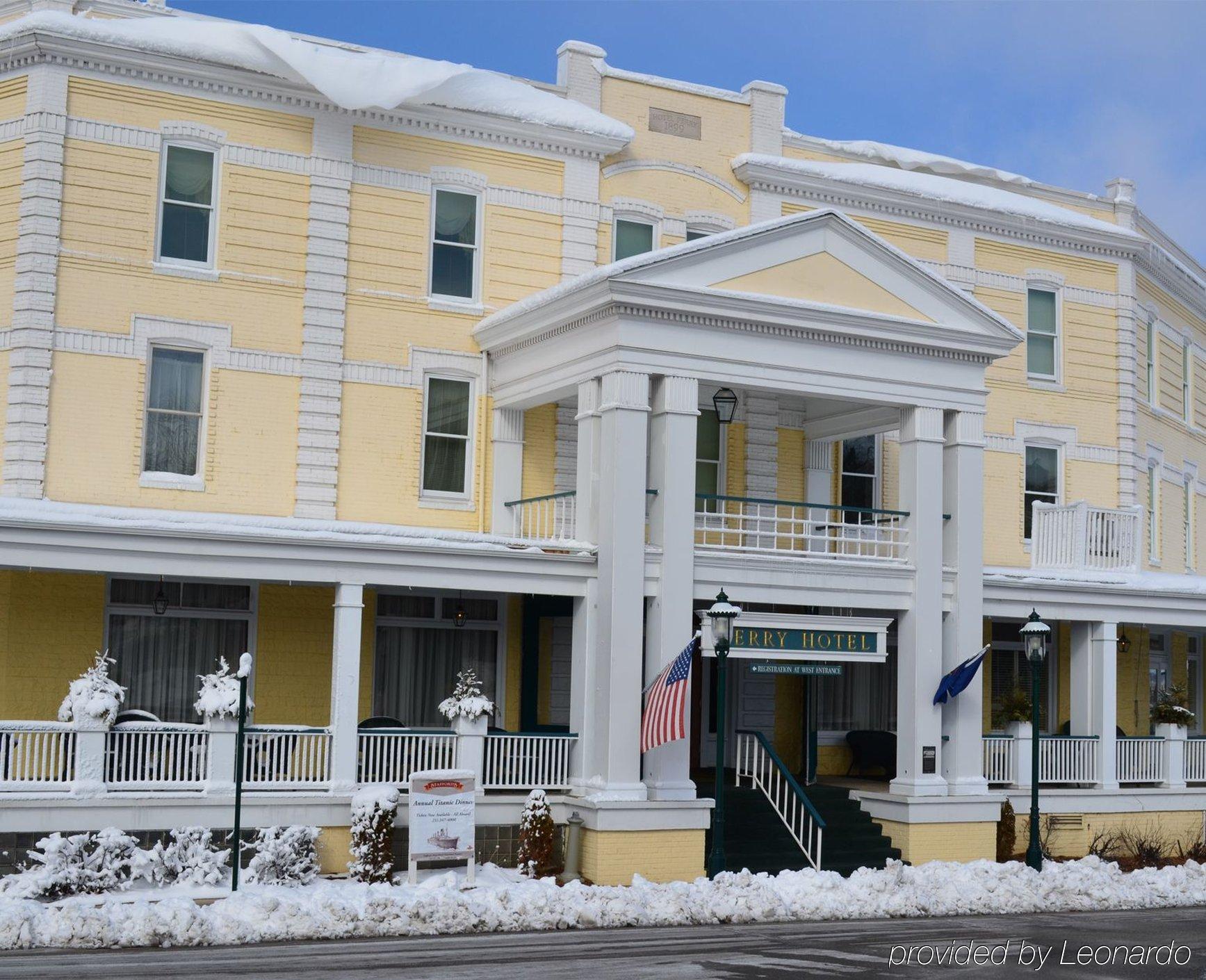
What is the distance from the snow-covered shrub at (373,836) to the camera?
1927cm

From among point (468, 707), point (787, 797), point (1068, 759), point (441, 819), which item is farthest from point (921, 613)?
point (441, 819)

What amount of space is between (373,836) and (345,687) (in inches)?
78.3

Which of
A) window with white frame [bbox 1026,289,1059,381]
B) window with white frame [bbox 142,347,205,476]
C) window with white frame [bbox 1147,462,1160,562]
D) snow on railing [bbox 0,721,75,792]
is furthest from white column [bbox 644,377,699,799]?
window with white frame [bbox 1147,462,1160,562]

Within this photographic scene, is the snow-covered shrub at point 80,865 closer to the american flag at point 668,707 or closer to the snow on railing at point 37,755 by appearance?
the snow on railing at point 37,755

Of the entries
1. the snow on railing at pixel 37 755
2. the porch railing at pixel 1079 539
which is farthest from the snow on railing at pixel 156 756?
the porch railing at pixel 1079 539

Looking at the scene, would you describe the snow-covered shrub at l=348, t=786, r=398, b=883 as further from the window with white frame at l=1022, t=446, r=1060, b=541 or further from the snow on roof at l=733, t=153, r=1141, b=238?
the window with white frame at l=1022, t=446, r=1060, b=541

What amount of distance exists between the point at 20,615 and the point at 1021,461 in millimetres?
17547

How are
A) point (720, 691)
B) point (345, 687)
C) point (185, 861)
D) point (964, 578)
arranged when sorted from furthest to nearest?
point (964, 578), point (345, 687), point (720, 691), point (185, 861)

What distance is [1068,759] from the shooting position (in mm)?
25047

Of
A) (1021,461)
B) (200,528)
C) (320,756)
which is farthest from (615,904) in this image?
(1021,461)

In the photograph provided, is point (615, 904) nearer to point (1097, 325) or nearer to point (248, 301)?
point (248, 301)

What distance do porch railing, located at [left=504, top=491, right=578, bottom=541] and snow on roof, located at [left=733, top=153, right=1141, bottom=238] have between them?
698 cm

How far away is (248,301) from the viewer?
75.1 ft

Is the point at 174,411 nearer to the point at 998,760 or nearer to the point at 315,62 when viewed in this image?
the point at 315,62
